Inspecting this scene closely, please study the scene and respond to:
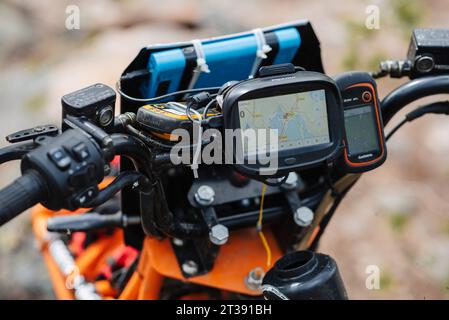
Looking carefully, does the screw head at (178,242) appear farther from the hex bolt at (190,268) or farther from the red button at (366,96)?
the red button at (366,96)

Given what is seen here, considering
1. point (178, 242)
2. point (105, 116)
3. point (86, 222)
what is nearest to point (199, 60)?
point (105, 116)

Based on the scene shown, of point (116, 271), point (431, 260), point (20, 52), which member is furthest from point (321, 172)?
point (20, 52)

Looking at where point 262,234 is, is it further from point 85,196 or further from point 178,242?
point 85,196

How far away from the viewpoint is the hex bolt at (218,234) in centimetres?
163

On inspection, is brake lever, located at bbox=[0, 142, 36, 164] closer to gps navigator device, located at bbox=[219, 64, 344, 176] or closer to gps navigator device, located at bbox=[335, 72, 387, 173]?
gps navigator device, located at bbox=[219, 64, 344, 176]

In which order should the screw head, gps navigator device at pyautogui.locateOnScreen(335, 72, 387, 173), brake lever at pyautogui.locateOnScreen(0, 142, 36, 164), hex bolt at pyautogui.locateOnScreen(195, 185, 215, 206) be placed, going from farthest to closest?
the screw head
hex bolt at pyautogui.locateOnScreen(195, 185, 215, 206)
gps navigator device at pyautogui.locateOnScreen(335, 72, 387, 173)
brake lever at pyautogui.locateOnScreen(0, 142, 36, 164)

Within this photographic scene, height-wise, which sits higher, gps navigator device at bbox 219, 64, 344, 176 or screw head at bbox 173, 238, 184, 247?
gps navigator device at bbox 219, 64, 344, 176

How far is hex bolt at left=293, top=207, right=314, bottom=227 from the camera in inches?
67.5

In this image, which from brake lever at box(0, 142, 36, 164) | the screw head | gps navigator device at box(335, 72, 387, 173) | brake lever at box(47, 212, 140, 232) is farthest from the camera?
brake lever at box(47, 212, 140, 232)

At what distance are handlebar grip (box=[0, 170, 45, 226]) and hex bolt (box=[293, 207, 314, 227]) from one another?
747mm

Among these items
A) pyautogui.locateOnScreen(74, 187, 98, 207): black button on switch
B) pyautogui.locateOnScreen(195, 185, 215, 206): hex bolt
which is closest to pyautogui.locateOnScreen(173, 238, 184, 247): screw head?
pyautogui.locateOnScreen(195, 185, 215, 206): hex bolt

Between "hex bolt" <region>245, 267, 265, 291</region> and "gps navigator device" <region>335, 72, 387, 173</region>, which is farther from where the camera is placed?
"hex bolt" <region>245, 267, 265, 291</region>

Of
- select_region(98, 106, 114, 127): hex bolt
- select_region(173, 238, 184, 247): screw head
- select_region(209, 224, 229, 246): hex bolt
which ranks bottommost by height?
select_region(173, 238, 184, 247): screw head
